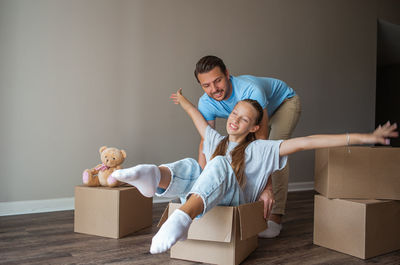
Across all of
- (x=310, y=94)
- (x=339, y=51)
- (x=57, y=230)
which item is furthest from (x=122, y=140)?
(x=339, y=51)

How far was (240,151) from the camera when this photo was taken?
5.24 feet

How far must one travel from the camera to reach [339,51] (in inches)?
161

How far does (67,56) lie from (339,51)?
3023mm

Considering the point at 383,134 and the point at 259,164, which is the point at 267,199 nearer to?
the point at 259,164

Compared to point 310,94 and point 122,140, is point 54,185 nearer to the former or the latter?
point 122,140

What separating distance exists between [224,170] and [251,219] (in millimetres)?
239

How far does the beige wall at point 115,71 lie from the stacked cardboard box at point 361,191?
1.53 meters

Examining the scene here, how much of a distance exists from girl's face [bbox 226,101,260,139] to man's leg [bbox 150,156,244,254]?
31 cm

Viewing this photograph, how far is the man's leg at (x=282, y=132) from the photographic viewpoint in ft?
6.47

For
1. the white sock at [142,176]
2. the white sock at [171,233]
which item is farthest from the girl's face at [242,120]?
the white sock at [171,233]

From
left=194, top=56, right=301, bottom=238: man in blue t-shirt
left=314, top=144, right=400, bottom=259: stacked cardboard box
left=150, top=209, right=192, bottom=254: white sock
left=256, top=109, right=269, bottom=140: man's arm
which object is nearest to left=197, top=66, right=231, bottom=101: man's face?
left=194, top=56, right=301, bottom=238: man in blue t-shirt

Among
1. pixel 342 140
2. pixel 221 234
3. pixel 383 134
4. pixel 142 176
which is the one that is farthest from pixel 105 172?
pixel 383 134

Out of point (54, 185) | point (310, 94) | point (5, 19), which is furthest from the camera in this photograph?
point (310, 94)

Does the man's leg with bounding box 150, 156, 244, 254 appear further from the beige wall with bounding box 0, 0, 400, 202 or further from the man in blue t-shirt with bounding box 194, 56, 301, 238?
the beige wall with bounding box 0, 0, 400, 202
